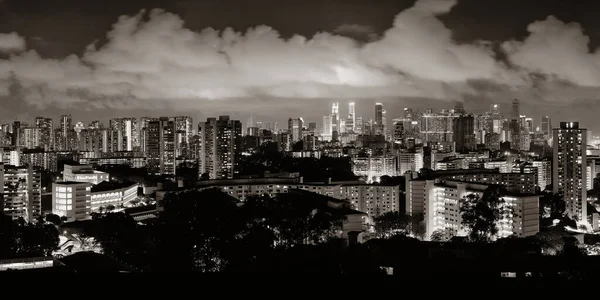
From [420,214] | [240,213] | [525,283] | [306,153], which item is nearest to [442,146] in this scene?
[306,153]

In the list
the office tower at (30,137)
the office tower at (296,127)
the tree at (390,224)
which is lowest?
the tree at (390,224)

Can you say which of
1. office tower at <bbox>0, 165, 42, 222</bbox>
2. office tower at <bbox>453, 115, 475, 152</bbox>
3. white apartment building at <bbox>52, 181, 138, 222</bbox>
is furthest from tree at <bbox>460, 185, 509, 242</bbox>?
office tower at <bbox>453, 115, 475, 152</bbox>

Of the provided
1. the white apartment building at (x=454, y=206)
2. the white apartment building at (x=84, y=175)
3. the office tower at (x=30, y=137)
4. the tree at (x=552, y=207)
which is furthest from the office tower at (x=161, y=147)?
the tree at (x=552, y=207)

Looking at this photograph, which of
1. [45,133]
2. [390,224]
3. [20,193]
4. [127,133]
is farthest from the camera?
[127,133]

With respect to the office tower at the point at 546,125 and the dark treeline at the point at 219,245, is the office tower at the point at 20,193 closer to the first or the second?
the dark treeline at the point at 219,245

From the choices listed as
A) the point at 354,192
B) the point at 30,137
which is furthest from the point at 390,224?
the point at 30,137

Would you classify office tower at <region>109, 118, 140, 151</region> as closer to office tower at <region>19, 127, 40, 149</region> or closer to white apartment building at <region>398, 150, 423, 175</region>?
office tower at <region>19, 127, 40, 149</region>

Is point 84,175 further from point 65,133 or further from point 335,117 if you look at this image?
point 335,117
